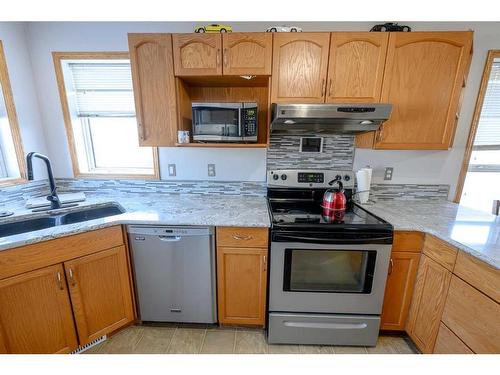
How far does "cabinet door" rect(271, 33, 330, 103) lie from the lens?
1.43 meters

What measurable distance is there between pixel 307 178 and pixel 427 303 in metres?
1.12

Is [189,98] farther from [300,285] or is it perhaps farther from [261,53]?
[300,285]

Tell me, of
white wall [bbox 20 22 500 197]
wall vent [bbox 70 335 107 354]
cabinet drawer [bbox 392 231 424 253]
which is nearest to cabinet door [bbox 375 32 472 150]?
white wall [bbox 20 22 500 197]

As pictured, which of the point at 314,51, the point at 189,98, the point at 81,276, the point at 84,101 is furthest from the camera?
the point at 84,101

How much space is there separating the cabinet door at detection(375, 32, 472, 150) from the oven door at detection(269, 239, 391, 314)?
2.88 feet

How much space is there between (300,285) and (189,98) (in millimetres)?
1649

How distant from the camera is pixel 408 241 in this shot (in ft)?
4.58

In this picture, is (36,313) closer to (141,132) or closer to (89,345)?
(89,345)

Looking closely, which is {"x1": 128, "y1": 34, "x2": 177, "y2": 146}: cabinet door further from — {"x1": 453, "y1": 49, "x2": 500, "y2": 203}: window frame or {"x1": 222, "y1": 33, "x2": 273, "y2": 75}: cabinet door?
{"x1": 453, "y1": 49, "x2": 500, "y2": 203}: window frame

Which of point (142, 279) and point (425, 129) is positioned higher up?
point (425, 129)

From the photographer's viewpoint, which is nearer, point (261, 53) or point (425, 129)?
point (261, 53)

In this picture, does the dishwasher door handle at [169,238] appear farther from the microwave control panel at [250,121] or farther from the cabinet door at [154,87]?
the microwave control panel at [250,121]

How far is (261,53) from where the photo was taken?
146 cm

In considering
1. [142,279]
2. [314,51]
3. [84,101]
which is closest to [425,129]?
[314,51]
